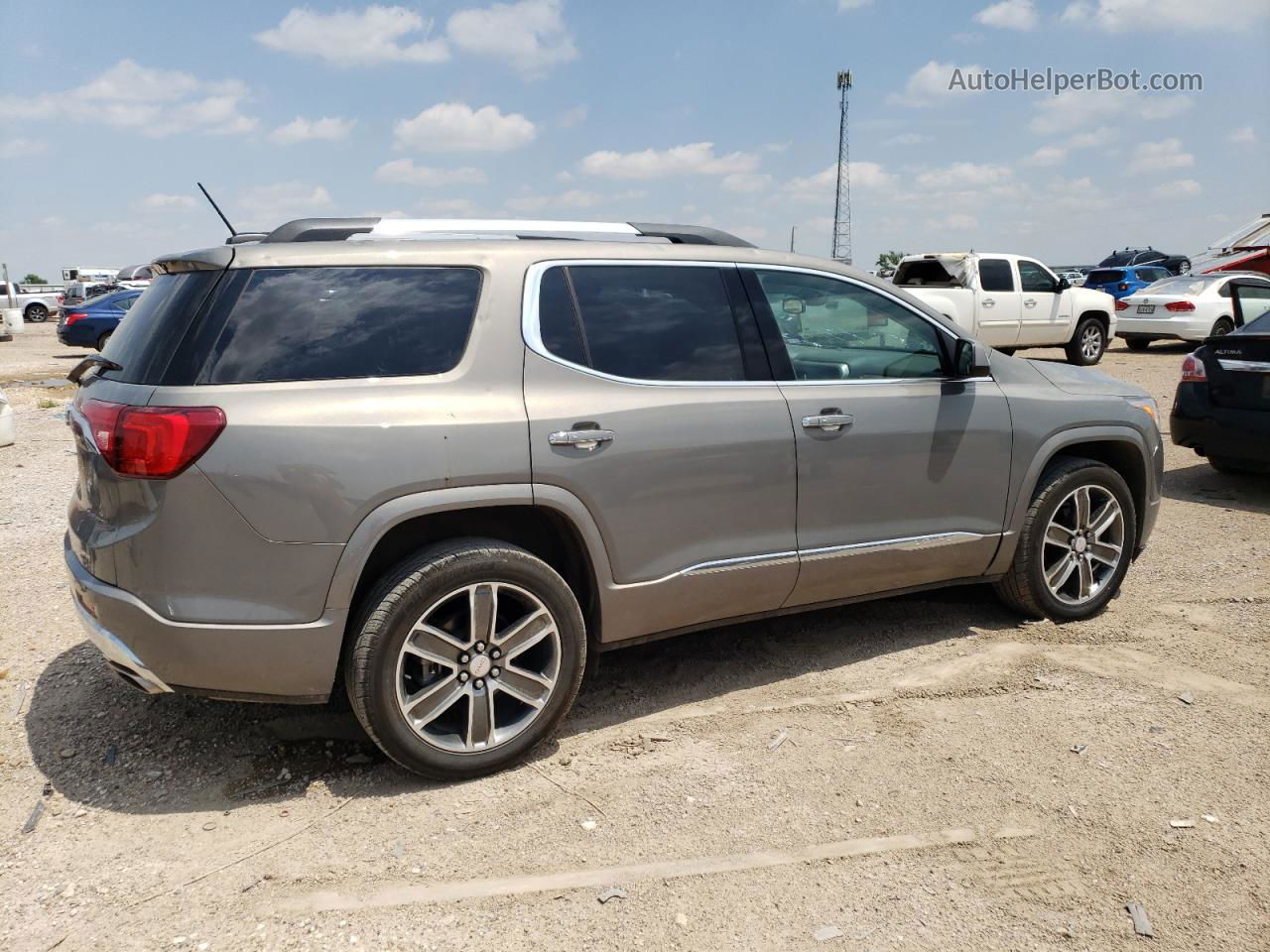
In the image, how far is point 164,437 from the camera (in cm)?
294

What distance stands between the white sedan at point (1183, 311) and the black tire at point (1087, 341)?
110 centimetres

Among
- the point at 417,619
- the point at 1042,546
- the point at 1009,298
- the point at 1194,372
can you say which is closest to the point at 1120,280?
the point at 1009,298

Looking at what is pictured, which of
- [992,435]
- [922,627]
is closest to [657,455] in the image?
[992,435]

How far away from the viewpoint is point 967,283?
17.1 m

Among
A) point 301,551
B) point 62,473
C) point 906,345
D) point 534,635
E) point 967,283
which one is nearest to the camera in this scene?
point 301,551

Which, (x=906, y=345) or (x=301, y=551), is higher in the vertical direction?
(x=906, y=345)

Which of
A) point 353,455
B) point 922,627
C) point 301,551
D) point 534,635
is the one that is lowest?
point 922,627

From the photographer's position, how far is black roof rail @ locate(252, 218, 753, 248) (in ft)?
11.6

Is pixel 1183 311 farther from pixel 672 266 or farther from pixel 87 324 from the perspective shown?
pixel 87 324

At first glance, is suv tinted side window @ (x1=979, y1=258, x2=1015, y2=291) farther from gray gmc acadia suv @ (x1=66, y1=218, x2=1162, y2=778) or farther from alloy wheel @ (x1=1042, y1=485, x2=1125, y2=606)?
gray gmc acadia suv @ (x1=66, y1=218, x2=1162, y2=778)

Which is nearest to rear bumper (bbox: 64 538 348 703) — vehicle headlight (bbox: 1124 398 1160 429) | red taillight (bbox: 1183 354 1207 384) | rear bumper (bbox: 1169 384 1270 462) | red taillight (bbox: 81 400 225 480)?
red taillight (bbox: 81 400 225 480)

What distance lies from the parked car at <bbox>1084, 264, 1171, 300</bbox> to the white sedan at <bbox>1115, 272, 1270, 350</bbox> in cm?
981

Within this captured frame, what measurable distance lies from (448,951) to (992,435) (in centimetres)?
309

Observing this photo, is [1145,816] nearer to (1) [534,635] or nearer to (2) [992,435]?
(2) [992,435]
